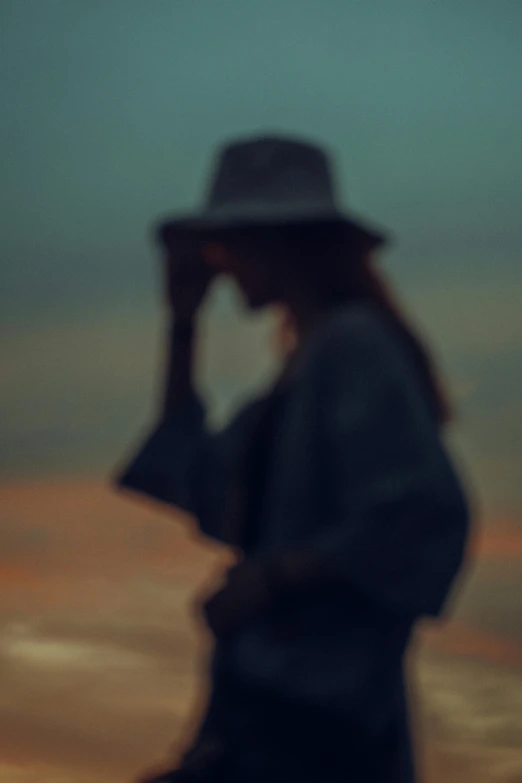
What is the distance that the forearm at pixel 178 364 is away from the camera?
314 cm

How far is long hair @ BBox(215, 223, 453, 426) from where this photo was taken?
2986 mm

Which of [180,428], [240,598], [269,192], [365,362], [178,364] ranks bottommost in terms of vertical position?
[240,598]

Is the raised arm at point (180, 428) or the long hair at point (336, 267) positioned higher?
the long hair at point (336, 267)

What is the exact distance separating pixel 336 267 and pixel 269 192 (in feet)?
0.63

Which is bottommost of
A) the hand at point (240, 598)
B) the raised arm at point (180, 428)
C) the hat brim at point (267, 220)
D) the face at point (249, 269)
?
the hand at point (240, 598)

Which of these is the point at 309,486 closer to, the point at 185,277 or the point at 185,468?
the point at 185,468

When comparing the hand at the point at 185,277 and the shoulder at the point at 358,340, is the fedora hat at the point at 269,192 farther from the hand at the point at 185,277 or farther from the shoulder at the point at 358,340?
the shoulder at the point at 358,340

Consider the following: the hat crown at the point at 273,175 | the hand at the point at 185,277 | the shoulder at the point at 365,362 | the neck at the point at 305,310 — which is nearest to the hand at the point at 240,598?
the shoulder at the point at 365,362

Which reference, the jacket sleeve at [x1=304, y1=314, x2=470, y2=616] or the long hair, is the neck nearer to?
the long hair

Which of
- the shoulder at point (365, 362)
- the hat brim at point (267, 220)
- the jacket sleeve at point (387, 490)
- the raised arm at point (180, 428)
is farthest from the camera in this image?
the raised arm at point (180, 428)

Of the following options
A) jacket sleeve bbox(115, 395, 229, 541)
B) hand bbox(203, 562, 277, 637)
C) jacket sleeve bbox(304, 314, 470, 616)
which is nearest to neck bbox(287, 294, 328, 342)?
jacket sleeve bbox(304, 314, 470, 616)

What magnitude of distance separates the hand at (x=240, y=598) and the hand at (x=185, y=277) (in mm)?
603

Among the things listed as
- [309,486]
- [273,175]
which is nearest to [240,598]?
[309,486]

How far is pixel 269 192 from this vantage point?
302 centimetres
